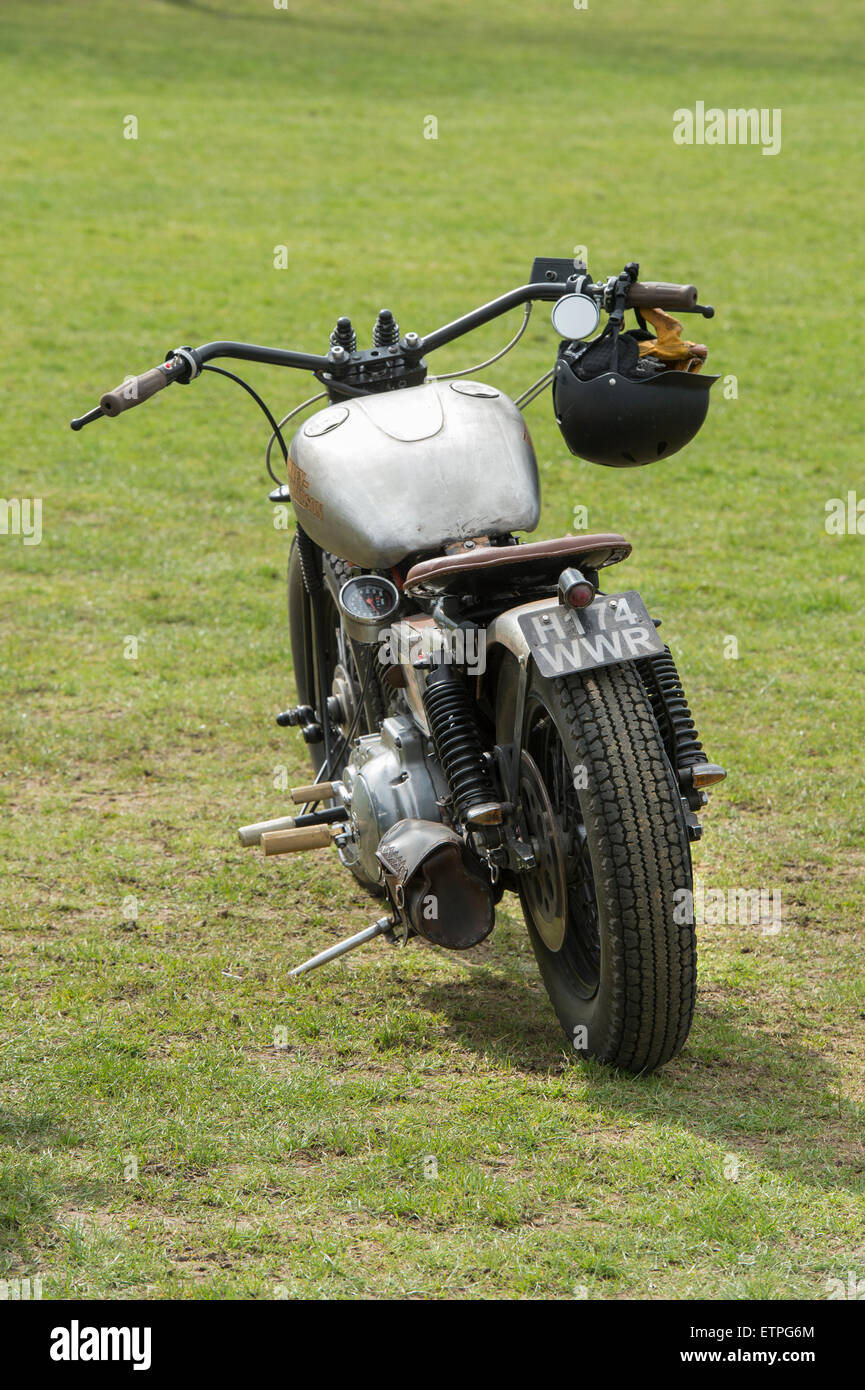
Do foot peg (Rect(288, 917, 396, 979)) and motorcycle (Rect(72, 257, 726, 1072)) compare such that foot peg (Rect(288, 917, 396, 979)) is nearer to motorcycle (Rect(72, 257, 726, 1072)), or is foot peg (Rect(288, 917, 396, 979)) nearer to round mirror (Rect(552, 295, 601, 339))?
motorcycle (Rect(72, 257, 726, 1072))

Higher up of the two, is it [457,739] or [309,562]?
[309,562]

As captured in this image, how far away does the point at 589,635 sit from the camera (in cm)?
402

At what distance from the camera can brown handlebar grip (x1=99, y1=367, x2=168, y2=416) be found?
15.1 feet

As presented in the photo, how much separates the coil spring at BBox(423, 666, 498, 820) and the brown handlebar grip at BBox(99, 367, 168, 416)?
121cm

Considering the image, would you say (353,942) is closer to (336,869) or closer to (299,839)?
(299,839)

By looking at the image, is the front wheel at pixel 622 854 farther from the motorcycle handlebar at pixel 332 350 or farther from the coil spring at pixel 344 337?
the coil spring at pixel 344 337

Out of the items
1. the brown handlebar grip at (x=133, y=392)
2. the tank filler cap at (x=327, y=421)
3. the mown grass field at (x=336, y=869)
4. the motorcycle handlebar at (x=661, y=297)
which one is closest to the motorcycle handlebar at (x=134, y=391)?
the brown handlebar grip at (x=133, y=392)

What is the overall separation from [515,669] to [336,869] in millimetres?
1885

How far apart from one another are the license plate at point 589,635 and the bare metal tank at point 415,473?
0.66 metres

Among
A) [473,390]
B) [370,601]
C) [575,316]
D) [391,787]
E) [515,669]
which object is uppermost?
[575,316]

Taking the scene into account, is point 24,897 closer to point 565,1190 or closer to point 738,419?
point 565,1190

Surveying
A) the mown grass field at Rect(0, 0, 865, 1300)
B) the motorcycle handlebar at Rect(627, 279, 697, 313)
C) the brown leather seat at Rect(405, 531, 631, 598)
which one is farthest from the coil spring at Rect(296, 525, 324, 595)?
the motorcycle handlebar at Rect(627, 279, 697, 313)

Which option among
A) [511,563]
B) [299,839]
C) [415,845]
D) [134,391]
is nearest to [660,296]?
[511,563]
